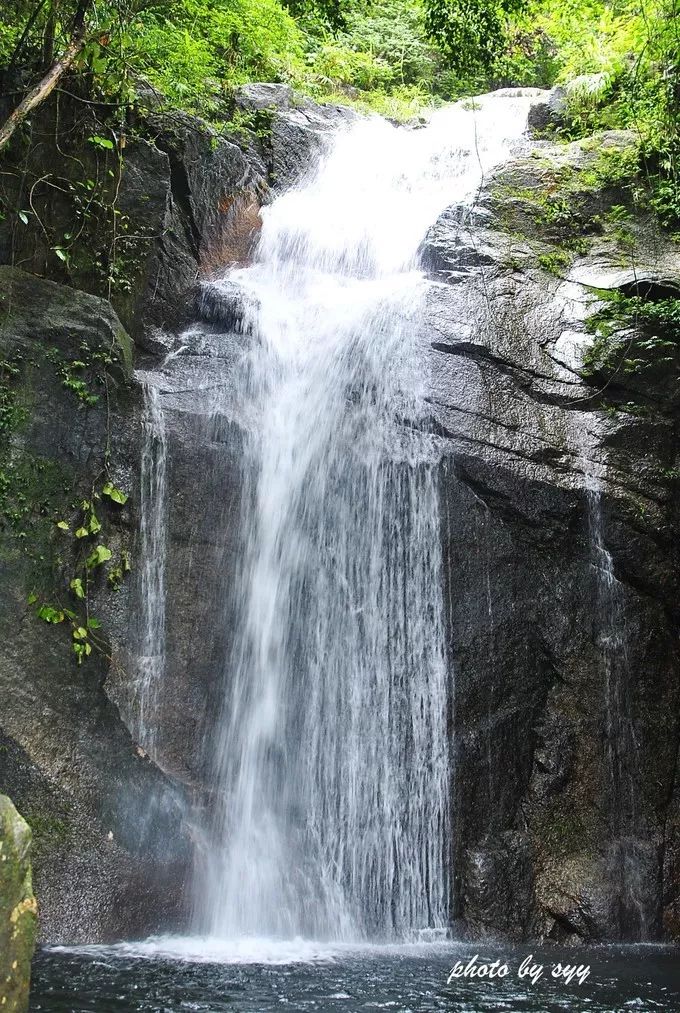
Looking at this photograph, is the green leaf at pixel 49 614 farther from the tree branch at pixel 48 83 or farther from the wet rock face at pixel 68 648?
the tree branch at pixel 48 83

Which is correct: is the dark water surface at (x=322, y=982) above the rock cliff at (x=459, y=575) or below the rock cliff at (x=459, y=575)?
below

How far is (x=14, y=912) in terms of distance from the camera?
362 centimetres

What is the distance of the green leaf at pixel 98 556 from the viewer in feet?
24.2

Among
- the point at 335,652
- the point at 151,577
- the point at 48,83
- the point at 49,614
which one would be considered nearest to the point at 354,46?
the point at 48,83

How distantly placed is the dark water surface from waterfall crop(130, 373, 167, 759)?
1781 mm

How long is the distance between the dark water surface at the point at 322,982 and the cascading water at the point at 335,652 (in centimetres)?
59

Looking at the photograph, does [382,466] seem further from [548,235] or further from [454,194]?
[454,194]

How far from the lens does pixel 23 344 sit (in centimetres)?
767

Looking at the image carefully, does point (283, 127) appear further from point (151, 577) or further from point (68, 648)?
point (68, 648)

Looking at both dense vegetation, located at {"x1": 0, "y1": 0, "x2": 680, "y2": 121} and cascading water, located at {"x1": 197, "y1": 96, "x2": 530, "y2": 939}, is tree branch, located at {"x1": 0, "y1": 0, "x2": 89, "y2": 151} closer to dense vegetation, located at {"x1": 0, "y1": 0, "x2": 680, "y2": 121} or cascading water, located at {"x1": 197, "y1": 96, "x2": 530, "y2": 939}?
dense vegetation, located at {"x1": 0, "y1": 0, "x2": 680, "y2": 121}

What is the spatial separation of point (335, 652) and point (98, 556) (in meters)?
2.28

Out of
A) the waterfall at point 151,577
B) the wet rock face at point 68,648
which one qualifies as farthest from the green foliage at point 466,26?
the waterfall at point 151,577

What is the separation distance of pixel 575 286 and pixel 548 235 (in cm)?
110

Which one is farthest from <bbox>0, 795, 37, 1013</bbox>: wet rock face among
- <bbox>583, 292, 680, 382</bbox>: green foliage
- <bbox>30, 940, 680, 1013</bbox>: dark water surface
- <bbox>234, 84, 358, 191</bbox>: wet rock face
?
<bbox>234, 84, 358, 191</bbox>: wet rock face
